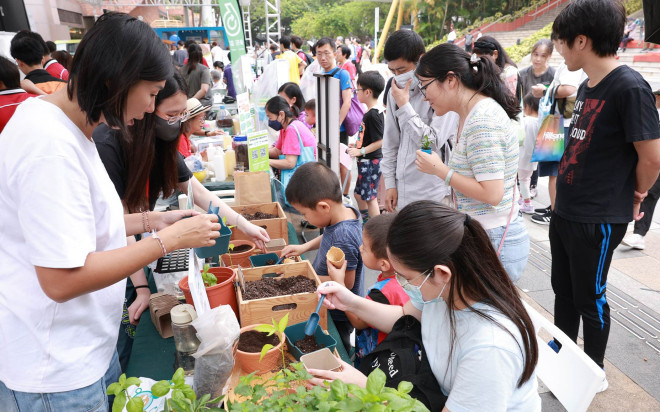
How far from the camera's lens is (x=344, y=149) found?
14.5 feet

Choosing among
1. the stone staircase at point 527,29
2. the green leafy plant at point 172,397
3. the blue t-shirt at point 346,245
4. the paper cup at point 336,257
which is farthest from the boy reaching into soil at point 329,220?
the stone staircase at point 527,29

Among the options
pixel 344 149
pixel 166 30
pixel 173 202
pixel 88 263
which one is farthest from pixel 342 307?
pixel 166 30

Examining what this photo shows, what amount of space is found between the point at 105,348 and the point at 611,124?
216cm

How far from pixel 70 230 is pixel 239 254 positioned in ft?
4.20

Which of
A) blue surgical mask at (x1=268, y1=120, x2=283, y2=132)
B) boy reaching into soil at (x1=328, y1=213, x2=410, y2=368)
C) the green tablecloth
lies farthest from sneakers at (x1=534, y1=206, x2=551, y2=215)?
the green tablecloth

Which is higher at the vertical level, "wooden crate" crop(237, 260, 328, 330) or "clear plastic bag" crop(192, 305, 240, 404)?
"clear plastic bag" crop(192, 305, 240, 404)

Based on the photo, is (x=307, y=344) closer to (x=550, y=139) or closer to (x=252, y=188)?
(x=252, y=188)

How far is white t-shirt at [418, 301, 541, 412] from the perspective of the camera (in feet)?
3.66

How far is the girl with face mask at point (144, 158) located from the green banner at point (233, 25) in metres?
4.25

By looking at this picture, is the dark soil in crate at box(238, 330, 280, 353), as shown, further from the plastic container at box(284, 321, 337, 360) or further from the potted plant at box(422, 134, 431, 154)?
the potted plant at box(422, 134, 431, 154)

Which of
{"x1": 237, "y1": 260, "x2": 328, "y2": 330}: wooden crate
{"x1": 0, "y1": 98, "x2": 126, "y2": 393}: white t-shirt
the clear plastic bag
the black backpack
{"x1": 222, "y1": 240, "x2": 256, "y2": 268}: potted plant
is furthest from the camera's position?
{"x1": 222, "y1": 240, "x2": 256, "y2": 268}: potted plant

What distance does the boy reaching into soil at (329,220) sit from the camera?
2.12m

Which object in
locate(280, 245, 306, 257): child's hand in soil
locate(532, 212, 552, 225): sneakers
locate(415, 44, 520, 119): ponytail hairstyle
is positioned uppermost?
locate(415, 44, 520, 119): ponytail hairstyle

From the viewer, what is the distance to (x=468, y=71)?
1.99 metres
